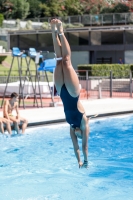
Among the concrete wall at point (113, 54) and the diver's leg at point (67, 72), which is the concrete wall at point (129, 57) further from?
the diver's leg at point (67, 72)

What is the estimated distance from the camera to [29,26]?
42812 millimetres

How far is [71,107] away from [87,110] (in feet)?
38.5

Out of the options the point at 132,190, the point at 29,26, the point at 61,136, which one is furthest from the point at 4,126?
the point at 29,26

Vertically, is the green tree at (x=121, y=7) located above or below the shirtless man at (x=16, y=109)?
below

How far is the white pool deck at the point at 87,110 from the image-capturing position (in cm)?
1709

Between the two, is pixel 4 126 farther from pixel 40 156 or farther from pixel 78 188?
pixel 78 188

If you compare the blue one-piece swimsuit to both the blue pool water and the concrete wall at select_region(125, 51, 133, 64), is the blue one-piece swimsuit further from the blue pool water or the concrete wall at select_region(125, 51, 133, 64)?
the concrete wall at select_region(125, 51, 133, 64)

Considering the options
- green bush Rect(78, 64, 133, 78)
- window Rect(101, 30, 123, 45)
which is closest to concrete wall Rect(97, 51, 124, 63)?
window Rect(101, 30, 123, 45)

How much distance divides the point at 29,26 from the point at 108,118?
84.4ft

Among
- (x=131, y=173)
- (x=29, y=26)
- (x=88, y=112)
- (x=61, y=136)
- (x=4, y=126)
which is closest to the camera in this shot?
(x=131, y=173)

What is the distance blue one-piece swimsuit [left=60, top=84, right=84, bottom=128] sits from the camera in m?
7.63

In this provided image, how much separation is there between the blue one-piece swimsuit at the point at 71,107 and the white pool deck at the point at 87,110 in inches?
334

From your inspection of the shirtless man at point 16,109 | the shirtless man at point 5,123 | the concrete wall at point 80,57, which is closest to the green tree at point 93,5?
the concrete wall at point 80,57

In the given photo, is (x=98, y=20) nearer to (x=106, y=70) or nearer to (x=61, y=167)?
(x=106, y=70)
